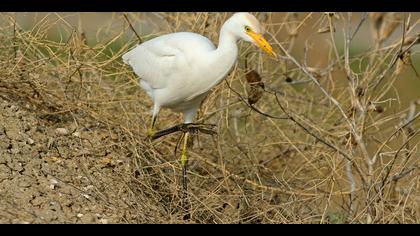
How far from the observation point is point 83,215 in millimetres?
4000

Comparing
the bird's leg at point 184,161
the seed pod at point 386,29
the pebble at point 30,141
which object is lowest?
the bird's leg at point 184,161

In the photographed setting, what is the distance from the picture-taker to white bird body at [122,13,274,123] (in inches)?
176

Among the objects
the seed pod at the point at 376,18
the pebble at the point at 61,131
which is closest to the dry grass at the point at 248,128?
the seed pod at the point at 376,18

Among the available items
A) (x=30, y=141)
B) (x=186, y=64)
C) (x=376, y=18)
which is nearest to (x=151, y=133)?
(x=186, y=64)

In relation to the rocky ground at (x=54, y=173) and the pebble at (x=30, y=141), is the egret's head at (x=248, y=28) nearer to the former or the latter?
the rocky ground at (x=54, y=173)

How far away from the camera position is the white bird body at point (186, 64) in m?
4.46

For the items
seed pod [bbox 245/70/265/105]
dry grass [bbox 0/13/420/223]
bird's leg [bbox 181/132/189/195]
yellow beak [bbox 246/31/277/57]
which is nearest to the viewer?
yellow beak [bbox 246/31/277/57]

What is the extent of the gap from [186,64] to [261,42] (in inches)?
18.3

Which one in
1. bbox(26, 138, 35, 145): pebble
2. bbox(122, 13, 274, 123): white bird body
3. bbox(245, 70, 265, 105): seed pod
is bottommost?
bbox(26, 138, 35, 145): pebble

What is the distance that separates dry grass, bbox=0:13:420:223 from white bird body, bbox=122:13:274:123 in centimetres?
29

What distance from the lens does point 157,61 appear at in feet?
15.7

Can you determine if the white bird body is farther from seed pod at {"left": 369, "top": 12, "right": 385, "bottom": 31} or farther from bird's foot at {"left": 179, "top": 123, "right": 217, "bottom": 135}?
seed pod at {"left": 369, "top": 12, "right": 385, "bottom": 31}

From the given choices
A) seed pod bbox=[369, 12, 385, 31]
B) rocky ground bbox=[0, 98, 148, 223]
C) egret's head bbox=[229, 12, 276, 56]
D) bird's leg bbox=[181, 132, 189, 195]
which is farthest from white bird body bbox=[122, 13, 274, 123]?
seed pod bbox=[369, 12, 385, 31]

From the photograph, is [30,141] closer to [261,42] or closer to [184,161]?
[184,161]
